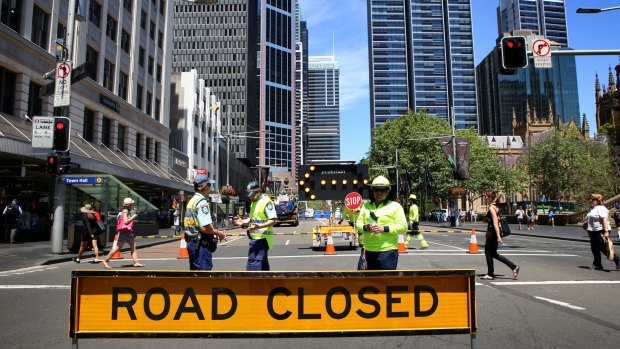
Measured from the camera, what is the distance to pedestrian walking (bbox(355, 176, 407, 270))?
5.31 m

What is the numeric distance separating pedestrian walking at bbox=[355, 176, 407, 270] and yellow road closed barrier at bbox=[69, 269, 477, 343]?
1.49 m

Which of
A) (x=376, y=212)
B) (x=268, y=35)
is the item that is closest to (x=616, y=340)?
(x=376, y=212)

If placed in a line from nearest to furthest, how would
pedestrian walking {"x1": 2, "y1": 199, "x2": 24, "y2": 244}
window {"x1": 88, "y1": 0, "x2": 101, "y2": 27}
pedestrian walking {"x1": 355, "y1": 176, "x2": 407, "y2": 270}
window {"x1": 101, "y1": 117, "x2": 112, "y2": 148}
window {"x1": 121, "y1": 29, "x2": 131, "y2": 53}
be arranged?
pedestrian walking {"x1": 355, "y1": 176, "x2": 407, "y2": 270} → pedestrian walking {"x1": 2, "y1": 199, "x2": 24, "y2": 244} → window {"x1": 88, "y1": 0, "x2": 101, "y2": 27} → window {"x1": 101, "y1": 117, "x2": 112, "y2": 148} → window {"x1": 121, "y1": 29, "x2": 131, "y2": 53}

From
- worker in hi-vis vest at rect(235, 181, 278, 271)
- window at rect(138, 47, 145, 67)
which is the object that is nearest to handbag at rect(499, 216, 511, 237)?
worker in hi-vis vest at rect(235, 181, 278, 271)

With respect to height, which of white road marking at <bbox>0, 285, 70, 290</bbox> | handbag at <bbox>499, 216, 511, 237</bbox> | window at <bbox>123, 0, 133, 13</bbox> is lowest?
white road marking at <bbox>0, 285, 70, 290</bbox>

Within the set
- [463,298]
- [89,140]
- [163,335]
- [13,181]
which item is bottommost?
[163,335]

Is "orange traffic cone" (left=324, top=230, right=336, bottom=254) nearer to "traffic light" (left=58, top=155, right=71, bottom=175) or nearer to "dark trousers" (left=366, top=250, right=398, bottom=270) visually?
"traffic light" (left=58, top=155, right=71, bottom=175)

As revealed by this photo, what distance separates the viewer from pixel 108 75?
103ft

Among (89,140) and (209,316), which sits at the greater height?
(89,140)

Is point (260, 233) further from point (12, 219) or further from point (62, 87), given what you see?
point (12, 219)

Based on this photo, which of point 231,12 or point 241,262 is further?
point 231,12

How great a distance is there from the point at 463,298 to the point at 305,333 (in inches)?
54.7

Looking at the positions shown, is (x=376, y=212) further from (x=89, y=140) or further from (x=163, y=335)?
(x=89, y=140)

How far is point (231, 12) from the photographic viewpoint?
12006 centimetres
